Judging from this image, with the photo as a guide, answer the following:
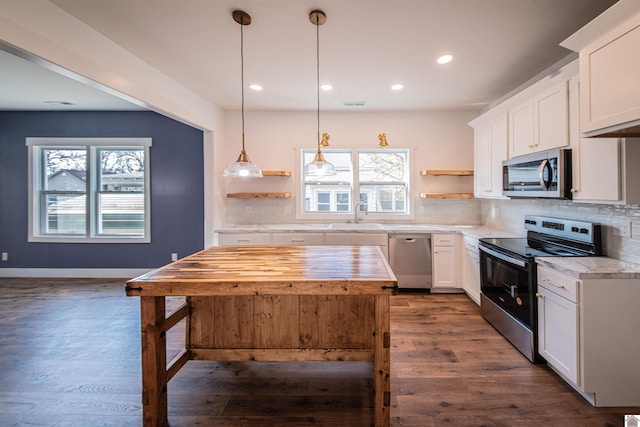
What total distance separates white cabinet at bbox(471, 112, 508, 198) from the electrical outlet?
1.20 metres

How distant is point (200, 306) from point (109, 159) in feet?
13.4

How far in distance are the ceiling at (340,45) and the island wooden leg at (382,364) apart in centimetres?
206

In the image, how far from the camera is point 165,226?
4805 mm

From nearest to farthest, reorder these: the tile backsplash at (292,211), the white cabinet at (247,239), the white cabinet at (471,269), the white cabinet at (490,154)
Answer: the white cabinet at (490,154)
the white cabinet at (471,269)
the white cabinet at (247,239)
the tile backsplash at (292,211)

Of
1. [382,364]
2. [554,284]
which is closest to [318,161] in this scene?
[382,364]

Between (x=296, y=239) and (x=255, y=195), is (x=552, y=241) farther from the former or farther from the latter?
(x=255, y=195)

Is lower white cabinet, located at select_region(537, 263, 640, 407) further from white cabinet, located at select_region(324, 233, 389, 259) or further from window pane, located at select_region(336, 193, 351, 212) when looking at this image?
window pane, located at select_region(336, 193, 351, 212)

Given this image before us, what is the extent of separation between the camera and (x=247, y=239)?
157 inches

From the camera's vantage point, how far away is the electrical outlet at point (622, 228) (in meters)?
2.06

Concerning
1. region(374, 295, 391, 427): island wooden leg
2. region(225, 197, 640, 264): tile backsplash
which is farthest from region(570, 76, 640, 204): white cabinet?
region(374, 295, 391, 427): island wooden leg

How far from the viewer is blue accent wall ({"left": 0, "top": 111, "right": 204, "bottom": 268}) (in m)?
4.75

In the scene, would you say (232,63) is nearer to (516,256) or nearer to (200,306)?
(200,306)

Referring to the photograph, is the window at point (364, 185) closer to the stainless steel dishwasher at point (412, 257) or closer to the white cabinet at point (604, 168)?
the stainless steel dishwasher at point (412, 257)

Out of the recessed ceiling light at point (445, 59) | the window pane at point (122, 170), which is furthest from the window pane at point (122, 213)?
the recessed ceiling light at point (445, 59)
